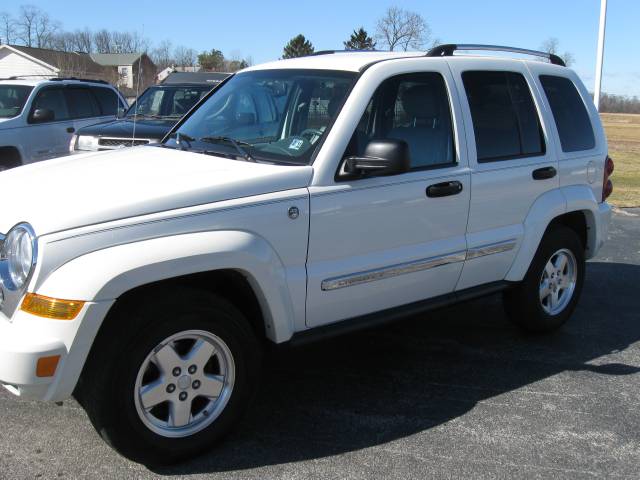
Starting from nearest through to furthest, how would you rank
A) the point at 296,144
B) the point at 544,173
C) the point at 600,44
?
1. the point at 296,144
2. the point at 544,173
3. the point at 600,44

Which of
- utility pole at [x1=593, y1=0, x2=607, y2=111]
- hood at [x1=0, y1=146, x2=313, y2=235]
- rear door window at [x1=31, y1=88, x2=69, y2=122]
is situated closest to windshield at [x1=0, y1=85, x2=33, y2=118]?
rear door window at [x1=31, y1=88, x2=69, y2=122]

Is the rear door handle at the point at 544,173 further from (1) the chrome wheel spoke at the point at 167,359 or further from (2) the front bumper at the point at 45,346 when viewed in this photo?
(2) the front bumper at the point at 45,346

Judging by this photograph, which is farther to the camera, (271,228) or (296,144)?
(296,144)

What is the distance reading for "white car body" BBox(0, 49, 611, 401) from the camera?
296 cm

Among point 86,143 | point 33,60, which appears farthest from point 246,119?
→ point 33,60

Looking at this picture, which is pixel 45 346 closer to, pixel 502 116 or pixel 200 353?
pixel 200 353

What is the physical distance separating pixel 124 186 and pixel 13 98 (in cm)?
873

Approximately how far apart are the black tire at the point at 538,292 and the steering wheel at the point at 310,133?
205 cm

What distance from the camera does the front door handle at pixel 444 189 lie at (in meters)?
4.11

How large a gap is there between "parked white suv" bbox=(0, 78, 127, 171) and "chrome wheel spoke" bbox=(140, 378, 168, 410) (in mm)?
8298

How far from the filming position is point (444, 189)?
13.7 ft

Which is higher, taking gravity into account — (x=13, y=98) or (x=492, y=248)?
(x=13, y=98)

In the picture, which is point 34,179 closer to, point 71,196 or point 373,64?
point 71,196

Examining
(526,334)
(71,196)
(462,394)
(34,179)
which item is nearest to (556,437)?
(462,394)
